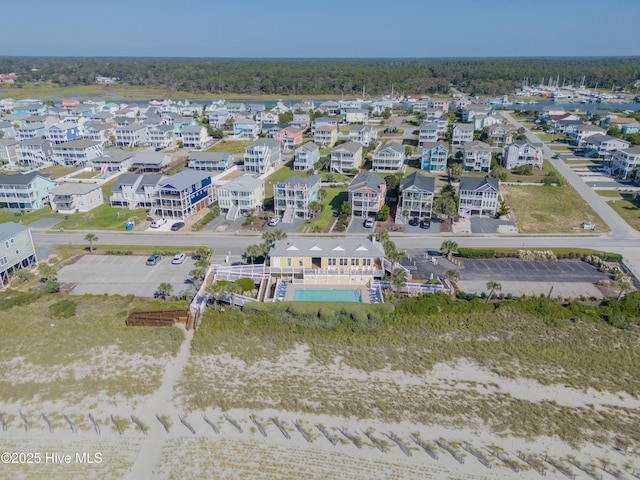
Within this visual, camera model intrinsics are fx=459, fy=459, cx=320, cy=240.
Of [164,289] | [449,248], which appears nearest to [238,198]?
[164,289]

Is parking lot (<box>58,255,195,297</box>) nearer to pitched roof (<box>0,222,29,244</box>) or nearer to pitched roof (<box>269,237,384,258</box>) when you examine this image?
pitched roof (<box>0,222,29,244</box>)

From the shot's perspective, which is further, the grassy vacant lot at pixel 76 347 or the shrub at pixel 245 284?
the shrub at pixel 245 284

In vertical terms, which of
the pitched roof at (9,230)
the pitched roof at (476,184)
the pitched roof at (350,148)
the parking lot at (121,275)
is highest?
the pitched roof at (350,148)

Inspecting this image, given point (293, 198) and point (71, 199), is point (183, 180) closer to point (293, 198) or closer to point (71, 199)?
point (293, 198)

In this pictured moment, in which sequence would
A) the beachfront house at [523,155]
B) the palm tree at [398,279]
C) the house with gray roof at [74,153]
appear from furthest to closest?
the house with gray roof at [74,153] < the beachfront house at [523,155] < the palm tree at [398,279]

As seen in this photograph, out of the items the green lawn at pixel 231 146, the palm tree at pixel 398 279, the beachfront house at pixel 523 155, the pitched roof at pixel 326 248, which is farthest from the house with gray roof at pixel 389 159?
the palm tree at pixel 398 279

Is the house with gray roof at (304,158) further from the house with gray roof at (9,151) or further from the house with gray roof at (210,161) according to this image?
the house with gray roof at (9,151)

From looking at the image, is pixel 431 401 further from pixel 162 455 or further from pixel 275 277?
pixel 275 277

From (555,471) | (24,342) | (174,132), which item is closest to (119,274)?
(24,342)
